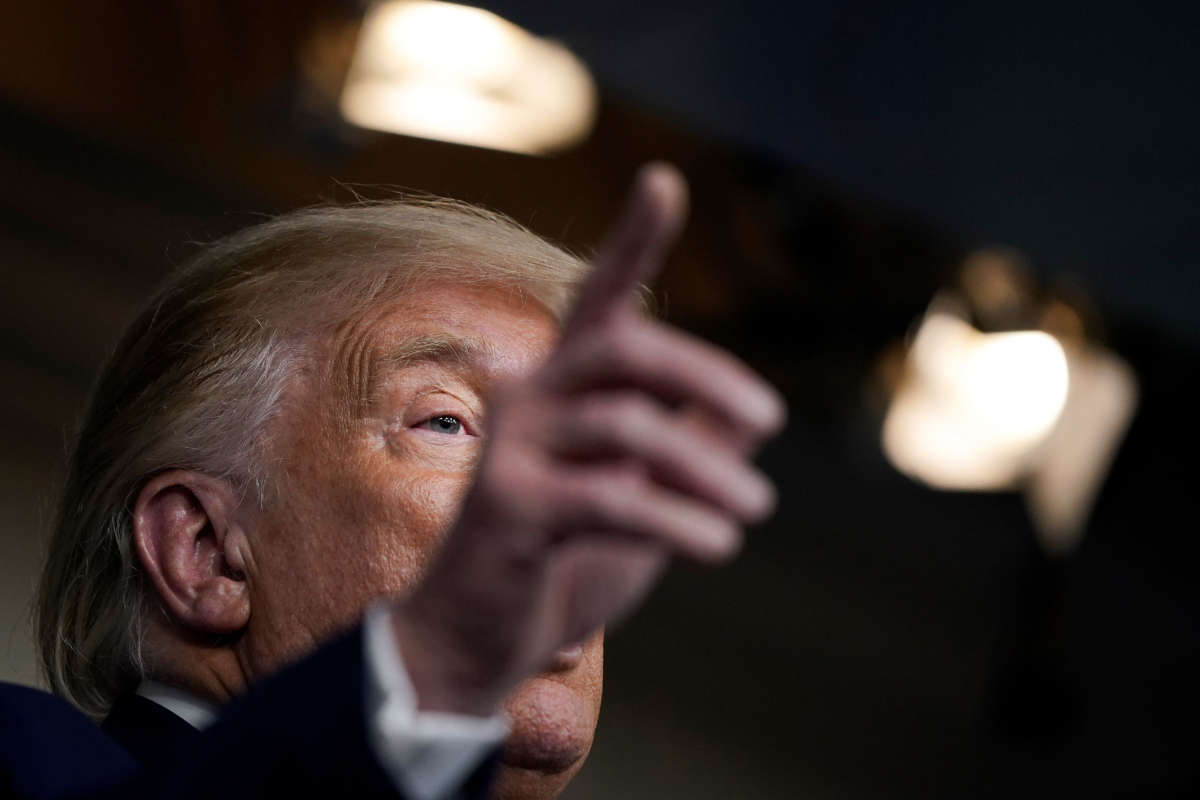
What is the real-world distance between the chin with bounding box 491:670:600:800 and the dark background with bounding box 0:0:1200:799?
0.87m

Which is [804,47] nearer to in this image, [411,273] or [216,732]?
[411,273]

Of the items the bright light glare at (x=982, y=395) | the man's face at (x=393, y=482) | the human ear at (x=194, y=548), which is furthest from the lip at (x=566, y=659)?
the bright light glare at (x=982, y=395)

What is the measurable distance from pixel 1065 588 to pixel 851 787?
38.2 inches

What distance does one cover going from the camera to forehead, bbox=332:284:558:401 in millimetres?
1289

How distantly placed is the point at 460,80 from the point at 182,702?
85.9 inches

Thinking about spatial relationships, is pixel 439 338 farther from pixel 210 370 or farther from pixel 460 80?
pixel 460 80

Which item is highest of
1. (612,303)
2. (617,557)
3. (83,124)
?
(612,303)

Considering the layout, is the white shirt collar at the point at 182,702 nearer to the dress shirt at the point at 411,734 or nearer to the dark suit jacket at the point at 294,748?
the dark suit jacket at the point at 294,748

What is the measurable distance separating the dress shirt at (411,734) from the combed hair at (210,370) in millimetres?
570

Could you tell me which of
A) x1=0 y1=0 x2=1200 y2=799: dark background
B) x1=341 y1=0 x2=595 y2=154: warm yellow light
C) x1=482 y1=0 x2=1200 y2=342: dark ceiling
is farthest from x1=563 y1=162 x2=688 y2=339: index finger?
x1=341 y1=0 x2=595 y2=154: warm yellow light

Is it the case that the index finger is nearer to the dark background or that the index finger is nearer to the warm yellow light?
the dark background

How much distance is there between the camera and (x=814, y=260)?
354 centimetres

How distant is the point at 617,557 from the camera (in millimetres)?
693

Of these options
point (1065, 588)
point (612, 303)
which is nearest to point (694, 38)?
point (612, 303)
